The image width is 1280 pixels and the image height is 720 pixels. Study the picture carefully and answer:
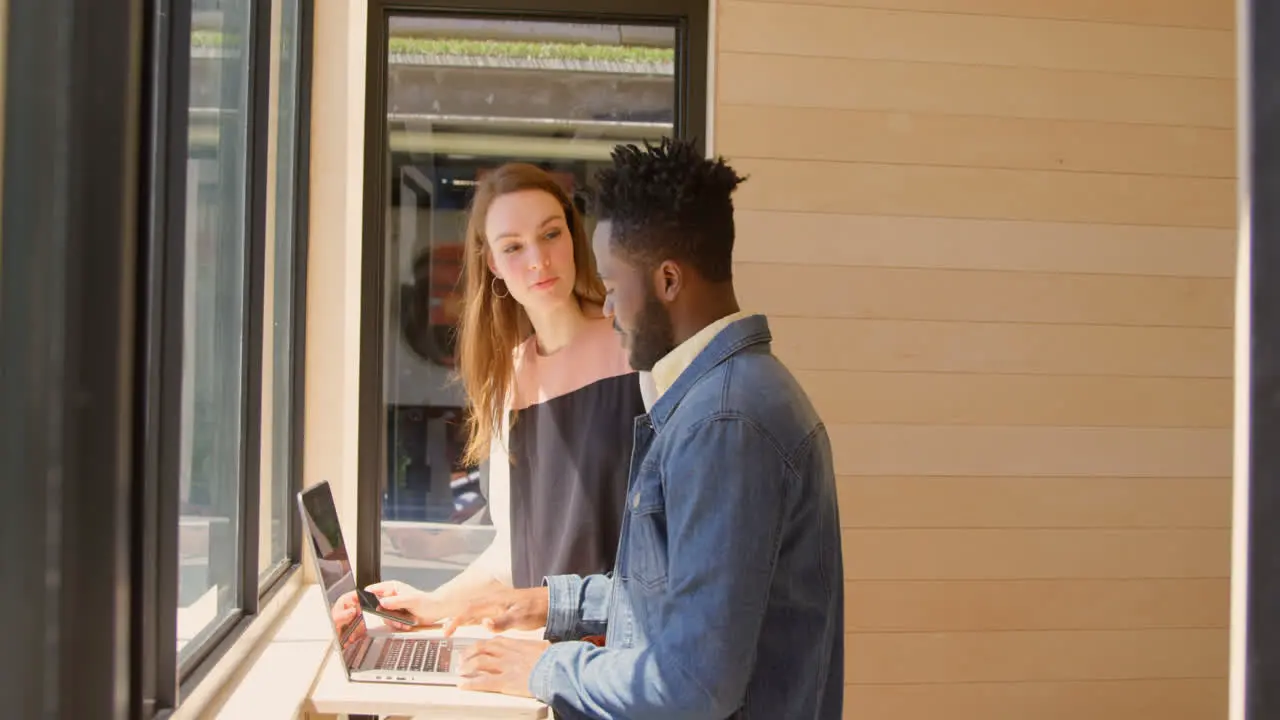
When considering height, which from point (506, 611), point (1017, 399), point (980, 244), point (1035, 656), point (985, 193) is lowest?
point (1035, 656)

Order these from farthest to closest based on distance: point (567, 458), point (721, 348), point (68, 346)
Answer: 1. point (567, 458)
2. point (721, 348)
3. point (68, 346)

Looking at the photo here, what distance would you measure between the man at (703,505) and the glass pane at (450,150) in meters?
1.50

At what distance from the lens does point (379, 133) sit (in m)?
2.93

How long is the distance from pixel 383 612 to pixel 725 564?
4.25 feet

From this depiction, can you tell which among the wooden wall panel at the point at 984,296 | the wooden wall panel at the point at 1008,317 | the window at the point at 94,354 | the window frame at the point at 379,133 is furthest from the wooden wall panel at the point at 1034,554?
the window at the point at 94,354

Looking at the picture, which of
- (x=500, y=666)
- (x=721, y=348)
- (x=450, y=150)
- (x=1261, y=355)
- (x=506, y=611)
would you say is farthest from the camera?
(x=450, y=150)

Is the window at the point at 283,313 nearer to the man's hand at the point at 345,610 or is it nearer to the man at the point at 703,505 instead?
the man's hand at the point at 345,610

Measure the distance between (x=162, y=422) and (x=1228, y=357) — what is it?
271 centimetres

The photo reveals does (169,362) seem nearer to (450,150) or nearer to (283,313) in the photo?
(283,313)

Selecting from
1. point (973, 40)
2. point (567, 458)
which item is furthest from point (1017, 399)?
point (567, 458)

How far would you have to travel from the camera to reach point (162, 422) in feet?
4.64

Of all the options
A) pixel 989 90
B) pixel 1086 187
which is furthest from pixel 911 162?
pixel 1086 187

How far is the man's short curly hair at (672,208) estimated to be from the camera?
4.75 ft

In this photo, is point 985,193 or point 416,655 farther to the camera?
point 985,193
